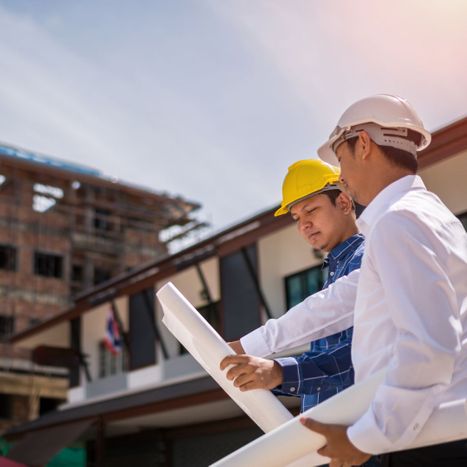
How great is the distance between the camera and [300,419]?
1911mm

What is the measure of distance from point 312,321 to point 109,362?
20.1 m

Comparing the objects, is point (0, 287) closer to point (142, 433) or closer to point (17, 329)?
point (17, 329)

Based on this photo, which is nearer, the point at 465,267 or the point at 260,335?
the point at 465,267

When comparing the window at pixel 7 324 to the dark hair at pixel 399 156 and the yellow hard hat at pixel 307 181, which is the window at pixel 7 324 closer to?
the yellow hard hat at pixel 307 181

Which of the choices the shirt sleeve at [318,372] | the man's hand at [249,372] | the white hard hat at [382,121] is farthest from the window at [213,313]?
the white hard hat at [382,121]

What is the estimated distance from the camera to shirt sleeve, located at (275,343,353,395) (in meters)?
2.58

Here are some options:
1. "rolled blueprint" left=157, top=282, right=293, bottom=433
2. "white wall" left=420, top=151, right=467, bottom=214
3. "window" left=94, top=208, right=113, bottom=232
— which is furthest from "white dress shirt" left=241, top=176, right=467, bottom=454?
"window" left=94, top=208, right=113, bottom=232

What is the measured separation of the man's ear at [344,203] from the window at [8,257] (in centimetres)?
3235

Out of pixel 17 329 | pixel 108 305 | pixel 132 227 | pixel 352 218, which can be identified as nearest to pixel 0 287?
pixel 17 329

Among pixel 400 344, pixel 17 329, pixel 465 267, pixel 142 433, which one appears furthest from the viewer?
pixel 17 329

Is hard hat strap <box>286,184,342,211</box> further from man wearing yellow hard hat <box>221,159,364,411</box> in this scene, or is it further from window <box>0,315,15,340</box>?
window <box>0,315,15,340</box>

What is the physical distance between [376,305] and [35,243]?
1340 inches

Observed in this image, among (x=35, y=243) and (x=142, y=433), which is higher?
(x=35, y=243)

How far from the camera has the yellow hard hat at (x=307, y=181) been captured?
9.91 feet
